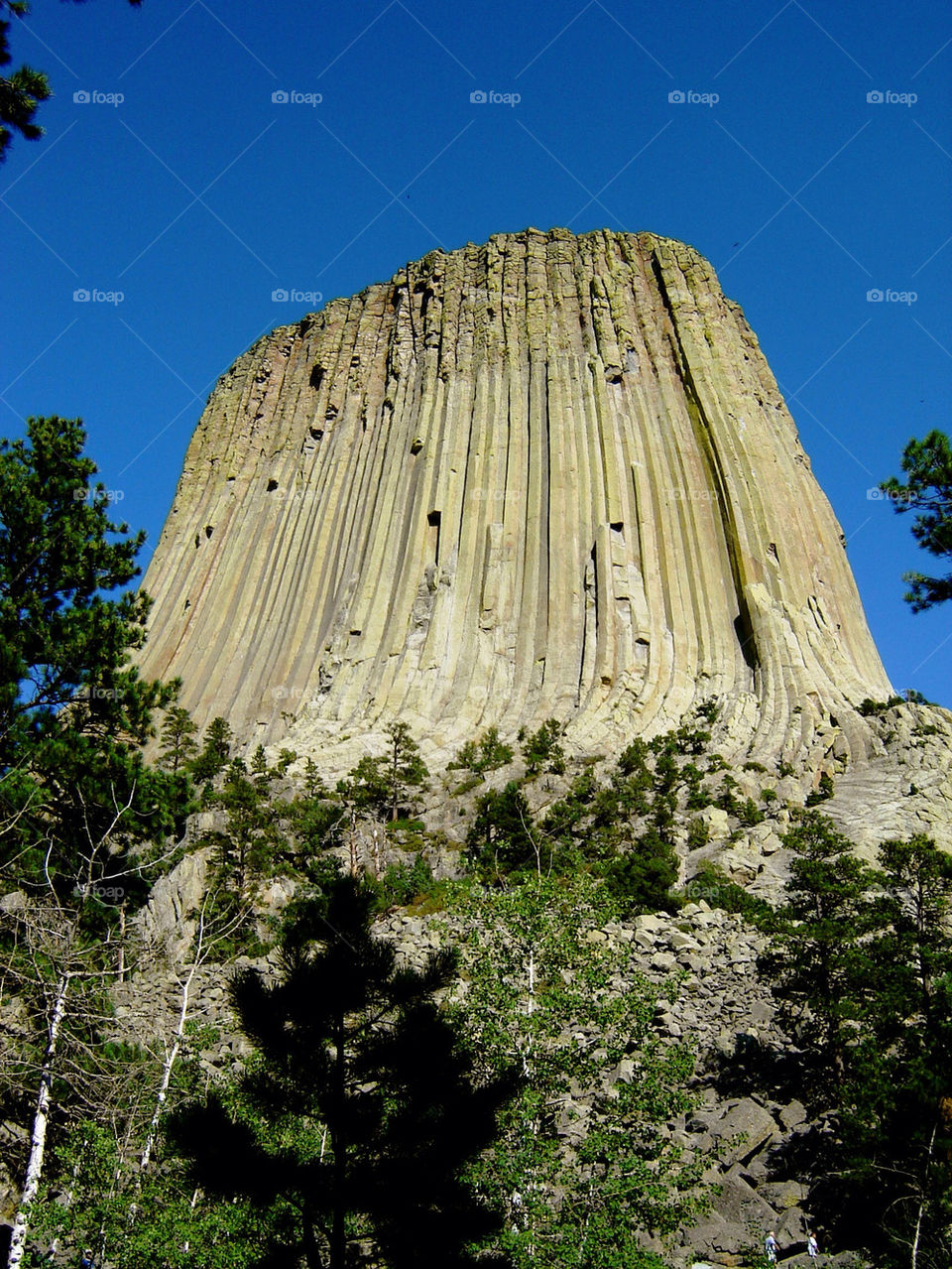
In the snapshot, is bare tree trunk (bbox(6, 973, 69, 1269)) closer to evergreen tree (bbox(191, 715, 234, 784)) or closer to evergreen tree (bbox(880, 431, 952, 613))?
evergreen tree (bbox(880, 431, 952, 613))

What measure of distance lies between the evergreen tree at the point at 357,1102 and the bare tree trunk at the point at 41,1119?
261 cm

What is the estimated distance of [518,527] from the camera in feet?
162

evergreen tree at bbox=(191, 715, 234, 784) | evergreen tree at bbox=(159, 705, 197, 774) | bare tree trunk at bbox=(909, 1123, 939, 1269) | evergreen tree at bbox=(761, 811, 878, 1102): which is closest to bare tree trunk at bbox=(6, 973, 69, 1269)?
bare tree trunk at bbox=(909, 1123, 939, 1269)

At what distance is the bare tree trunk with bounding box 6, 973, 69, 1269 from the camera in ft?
30.6

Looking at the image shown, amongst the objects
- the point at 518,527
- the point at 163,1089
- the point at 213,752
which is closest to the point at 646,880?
the point at 163,1089

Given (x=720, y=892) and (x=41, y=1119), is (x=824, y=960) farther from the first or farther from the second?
(x=41, y=1119)

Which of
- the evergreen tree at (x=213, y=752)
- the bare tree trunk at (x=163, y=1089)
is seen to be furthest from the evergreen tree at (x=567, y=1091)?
the evergreen tree at (x=213, y=752)

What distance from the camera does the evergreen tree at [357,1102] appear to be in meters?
7.67

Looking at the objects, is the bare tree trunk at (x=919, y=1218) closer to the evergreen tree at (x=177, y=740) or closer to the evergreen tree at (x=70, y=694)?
the evergreen tree at (x=70, y=694)

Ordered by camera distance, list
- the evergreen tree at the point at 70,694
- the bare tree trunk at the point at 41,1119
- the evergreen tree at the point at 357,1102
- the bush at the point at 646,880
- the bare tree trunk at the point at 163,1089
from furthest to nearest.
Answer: the bush at the point at 646,880, the evergreen tree at the point at 70,694, the bare tree trunk at the point at 163,1089, the bare tree trunk at the point at 41,1119, the evergreen tree at the point at 357,1102

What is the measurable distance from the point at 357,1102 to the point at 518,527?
42.5 metres

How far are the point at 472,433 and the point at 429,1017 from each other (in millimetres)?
46848

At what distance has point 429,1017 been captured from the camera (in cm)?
826

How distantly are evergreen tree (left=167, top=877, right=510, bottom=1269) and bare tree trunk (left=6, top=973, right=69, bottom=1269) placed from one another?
2613 millimetres
